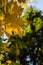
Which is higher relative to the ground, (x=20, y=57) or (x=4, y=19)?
(x=4, y=19)

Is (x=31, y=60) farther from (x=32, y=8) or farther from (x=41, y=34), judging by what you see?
(x=32, y=8)

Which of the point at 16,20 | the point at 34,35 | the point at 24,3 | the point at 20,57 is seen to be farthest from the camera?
the point at 34,35

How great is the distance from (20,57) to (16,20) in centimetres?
855

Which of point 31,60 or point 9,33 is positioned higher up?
point 9,33

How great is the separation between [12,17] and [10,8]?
0.38 feet

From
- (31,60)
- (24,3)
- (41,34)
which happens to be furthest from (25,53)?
(24,3)

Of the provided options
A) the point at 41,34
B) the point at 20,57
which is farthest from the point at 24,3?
the point at 41,34

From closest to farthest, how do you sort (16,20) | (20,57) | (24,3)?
1. (16,20)
2. (24,3)
3. (20,57)

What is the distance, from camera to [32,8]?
34.2ft

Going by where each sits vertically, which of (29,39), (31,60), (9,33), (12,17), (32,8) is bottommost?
(31,60)

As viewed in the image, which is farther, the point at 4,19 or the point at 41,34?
the point at 41,34

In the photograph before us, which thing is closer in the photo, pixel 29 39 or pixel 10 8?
pixel 10 8

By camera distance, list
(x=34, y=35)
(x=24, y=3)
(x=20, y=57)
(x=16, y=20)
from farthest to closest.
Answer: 1. (x=34, y=35)
2. (x=20, y=57)
3. (x=24, y=3)
4. (x=16, y=20)

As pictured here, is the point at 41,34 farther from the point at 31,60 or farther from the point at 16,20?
the point at 16,20
